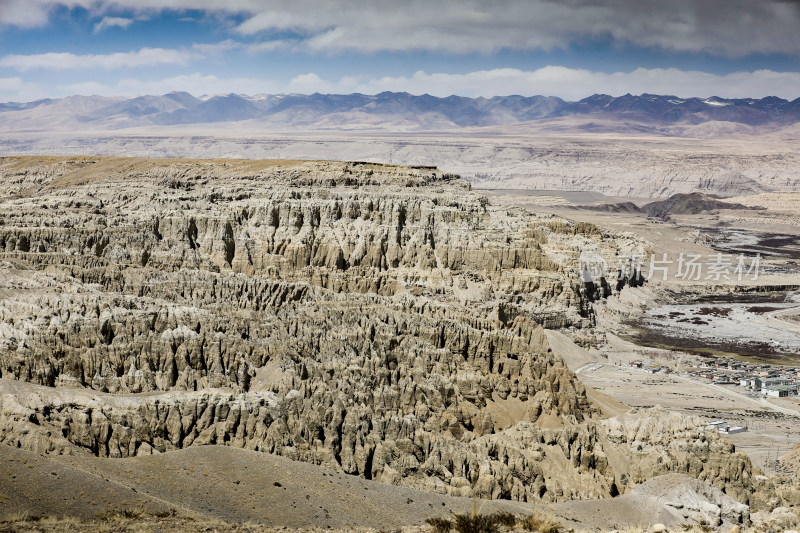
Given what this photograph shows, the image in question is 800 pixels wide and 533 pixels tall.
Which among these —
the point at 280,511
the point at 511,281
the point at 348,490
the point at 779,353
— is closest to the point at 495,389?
the point at 348,490

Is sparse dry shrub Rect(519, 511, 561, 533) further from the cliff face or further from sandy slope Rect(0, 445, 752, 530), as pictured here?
the cliff face

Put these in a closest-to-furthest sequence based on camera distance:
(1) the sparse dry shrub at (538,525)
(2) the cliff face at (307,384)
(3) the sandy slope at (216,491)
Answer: (1) the sparse dry shrub at (538,525), (3) the sandy slope at (216,491), (2) the cliff face at (307,384)

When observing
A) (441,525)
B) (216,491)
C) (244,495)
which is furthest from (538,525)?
(216,491)

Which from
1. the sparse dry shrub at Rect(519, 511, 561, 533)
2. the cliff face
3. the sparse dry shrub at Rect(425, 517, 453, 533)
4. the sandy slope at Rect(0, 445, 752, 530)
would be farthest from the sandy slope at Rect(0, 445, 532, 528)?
the sparse dry shrub at Rect(519, 511, 561, 533)

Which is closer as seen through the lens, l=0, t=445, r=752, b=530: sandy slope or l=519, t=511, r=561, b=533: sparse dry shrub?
l=519, t=511, r=561, b=533: sparse dry shrub

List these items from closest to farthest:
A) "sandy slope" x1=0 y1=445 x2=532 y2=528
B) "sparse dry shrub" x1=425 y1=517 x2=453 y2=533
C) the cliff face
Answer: "sparse dry shrub" x1=425 y1=517 x2=453 y2=533 < "sandy slope" x1=0 y1=445 x2=532 y2=528 < the cliff face

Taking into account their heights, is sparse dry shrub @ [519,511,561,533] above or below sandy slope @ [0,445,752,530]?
above

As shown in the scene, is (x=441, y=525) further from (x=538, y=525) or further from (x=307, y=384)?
(x=307, y=384)

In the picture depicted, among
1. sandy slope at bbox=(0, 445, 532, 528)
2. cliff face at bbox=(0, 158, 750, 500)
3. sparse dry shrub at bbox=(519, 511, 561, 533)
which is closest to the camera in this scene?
sparse dry shrub at bbox=(519, 511, 561, 533)

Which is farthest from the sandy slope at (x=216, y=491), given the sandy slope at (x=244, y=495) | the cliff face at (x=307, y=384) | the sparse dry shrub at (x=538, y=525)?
the sparse dry shrub at (x=538, y=525)

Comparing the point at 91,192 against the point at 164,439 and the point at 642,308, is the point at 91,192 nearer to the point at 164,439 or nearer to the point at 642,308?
the point at 642,308

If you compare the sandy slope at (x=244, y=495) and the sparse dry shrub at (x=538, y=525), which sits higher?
the sparse dry shrub at (x=538, y=525)

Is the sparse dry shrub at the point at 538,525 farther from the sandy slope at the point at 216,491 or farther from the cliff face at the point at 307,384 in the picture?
the cliff face at the point at 307,384
